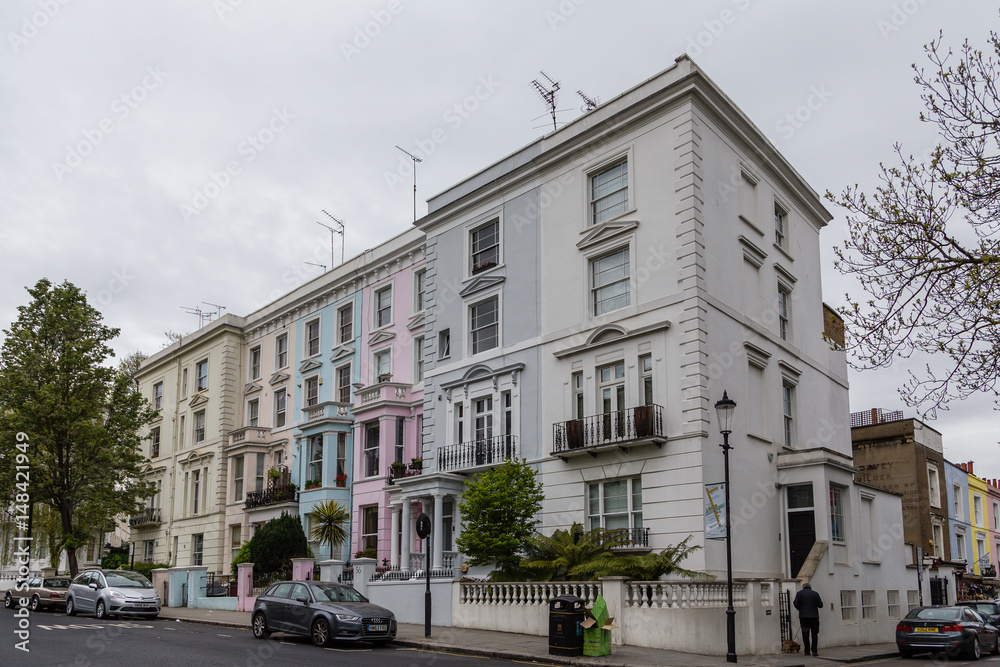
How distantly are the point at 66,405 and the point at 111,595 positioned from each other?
1203cm

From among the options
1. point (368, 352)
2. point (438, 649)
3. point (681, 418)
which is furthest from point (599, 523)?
point (368, 352)

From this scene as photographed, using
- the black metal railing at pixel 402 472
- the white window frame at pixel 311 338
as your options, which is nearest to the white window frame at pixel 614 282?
the black metal railing at pixel 402 472

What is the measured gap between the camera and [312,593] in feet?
63.7

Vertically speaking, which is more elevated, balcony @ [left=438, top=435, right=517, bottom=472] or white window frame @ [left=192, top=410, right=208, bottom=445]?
white window frame @ [left=192, top=410, right=208, bottom=445]

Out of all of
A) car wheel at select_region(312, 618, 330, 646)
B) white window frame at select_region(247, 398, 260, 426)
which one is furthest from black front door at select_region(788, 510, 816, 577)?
white window frame at select_region(247, 398, 260, 426)

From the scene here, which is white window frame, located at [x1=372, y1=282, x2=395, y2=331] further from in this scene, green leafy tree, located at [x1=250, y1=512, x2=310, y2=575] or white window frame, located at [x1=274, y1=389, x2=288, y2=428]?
green leafy tree, located at [x1=250, y1=512, x2=310, y2=575]

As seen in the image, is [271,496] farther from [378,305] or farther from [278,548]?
[378,305]

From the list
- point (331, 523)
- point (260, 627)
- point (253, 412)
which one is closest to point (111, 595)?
point (260, 627)

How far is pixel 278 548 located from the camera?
104ft

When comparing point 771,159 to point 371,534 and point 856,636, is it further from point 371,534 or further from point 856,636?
point 371,534

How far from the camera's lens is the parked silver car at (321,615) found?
723 inches

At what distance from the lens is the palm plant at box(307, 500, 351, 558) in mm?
31609

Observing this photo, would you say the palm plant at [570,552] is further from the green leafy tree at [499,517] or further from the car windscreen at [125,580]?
the car windscreen at [125,580]

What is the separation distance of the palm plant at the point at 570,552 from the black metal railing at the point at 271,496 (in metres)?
15.9
